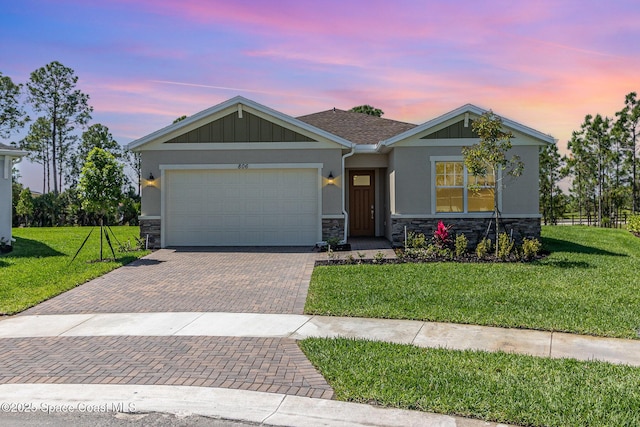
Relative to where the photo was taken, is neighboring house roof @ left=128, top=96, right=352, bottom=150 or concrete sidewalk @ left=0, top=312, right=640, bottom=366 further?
neighboring house roof @ left=128, top=96, right=352, bottom=150

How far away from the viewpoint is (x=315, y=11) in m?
11.8

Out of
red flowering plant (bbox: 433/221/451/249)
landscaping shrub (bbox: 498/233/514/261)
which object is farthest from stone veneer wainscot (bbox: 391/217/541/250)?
landscaping shrub (bbox: 498/233/514/261)

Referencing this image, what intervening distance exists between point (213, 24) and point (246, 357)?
32.7 feet

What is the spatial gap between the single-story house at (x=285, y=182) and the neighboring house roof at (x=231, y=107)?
31 mm

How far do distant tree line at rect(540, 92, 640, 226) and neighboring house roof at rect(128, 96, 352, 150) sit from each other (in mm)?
16466

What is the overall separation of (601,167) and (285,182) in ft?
65.7

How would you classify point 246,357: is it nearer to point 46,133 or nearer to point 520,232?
point 520,232

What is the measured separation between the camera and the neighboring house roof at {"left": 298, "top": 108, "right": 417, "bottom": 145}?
17.8 m

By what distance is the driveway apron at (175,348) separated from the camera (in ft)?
16.4

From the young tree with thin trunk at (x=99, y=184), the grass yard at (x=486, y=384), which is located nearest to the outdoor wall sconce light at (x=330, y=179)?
the young tree with thin trunk at (x=99, y=184)

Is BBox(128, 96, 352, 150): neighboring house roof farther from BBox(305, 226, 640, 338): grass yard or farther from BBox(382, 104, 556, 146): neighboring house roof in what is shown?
BBox(305, 226, 640, 338): grass yard

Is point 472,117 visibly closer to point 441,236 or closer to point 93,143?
point 441,236

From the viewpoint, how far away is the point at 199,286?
9.78m

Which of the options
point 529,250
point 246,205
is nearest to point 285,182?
point 246,205
